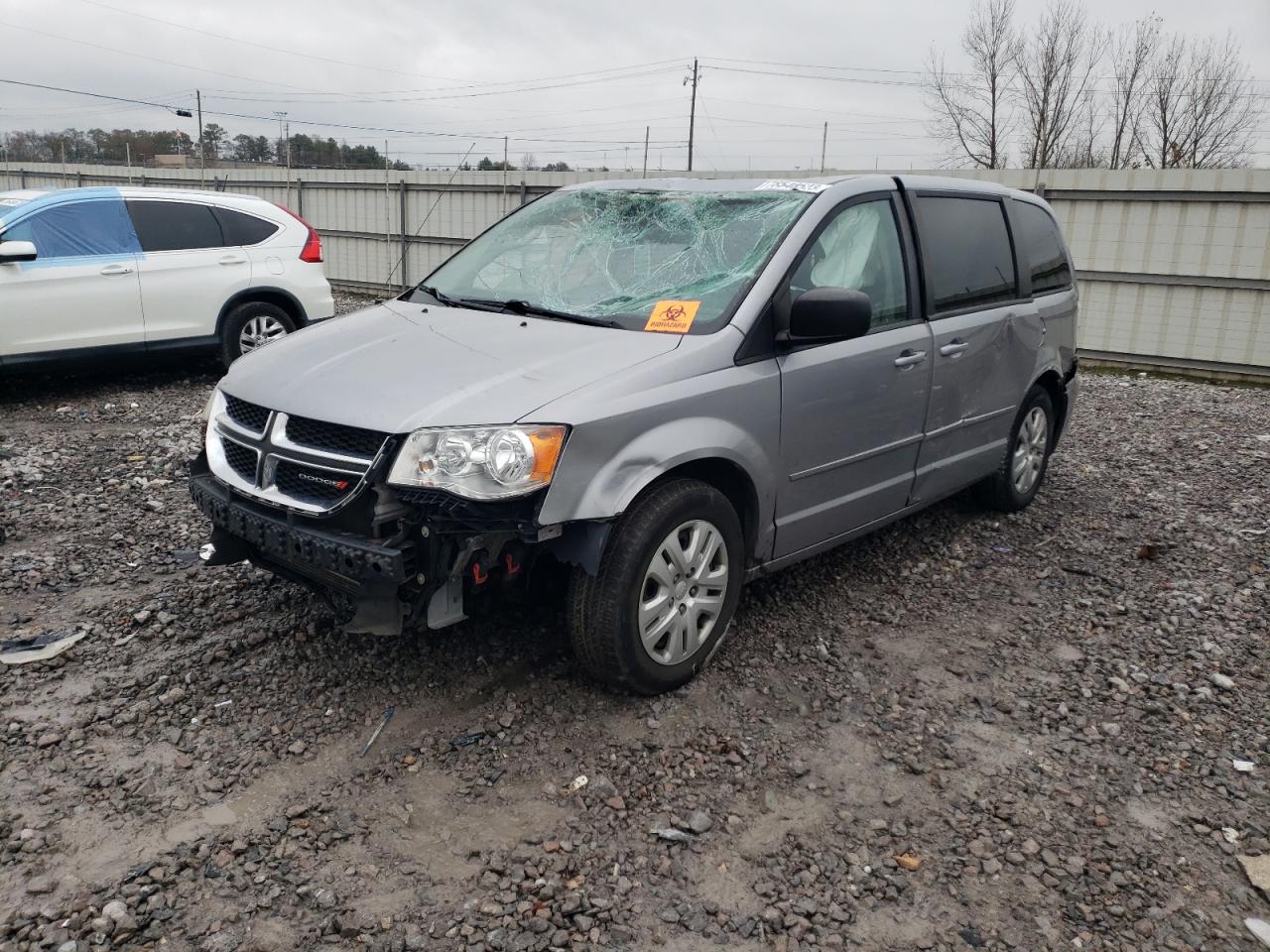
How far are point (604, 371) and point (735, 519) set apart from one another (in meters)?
0.75

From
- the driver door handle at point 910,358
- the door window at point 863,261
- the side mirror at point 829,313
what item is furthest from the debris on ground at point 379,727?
the driver door handle at point 910,358

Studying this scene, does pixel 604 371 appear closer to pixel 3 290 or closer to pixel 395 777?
pixel 395 777

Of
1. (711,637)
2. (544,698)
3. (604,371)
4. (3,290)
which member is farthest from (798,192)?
(3,290)

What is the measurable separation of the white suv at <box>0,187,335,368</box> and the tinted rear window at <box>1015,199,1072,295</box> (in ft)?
18.7

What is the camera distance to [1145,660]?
4074mm

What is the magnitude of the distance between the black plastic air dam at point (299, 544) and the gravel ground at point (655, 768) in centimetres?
60

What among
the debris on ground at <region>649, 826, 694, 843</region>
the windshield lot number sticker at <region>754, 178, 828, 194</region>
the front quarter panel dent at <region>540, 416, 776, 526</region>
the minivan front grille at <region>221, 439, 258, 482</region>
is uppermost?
the windshield lot number sticker at <region>754, 178, 828, 194</region>

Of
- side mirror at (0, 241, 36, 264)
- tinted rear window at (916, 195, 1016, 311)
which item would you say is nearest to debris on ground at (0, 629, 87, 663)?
tinted rear window at (916, 195, 1016, 311)

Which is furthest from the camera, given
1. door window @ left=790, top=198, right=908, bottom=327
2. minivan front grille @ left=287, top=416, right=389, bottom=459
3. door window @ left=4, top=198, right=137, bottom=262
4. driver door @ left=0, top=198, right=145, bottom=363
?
door window @ left=4, top=198, right=137, bottom=262

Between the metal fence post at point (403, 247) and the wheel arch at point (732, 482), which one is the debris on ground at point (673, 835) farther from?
the metal fence post at point (403, 247)

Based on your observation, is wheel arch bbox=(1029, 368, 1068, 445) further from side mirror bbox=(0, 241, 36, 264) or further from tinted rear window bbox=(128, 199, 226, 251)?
side mirror bbox=(0, 241, 36, 264)

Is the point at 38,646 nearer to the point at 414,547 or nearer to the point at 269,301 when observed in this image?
the point at 414,547

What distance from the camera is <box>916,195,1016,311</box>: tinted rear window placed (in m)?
4.63

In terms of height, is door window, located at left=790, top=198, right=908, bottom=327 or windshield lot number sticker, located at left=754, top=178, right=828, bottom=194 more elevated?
windshield lot number sticker, located at left=754, top=178, right=828, bottom=194
